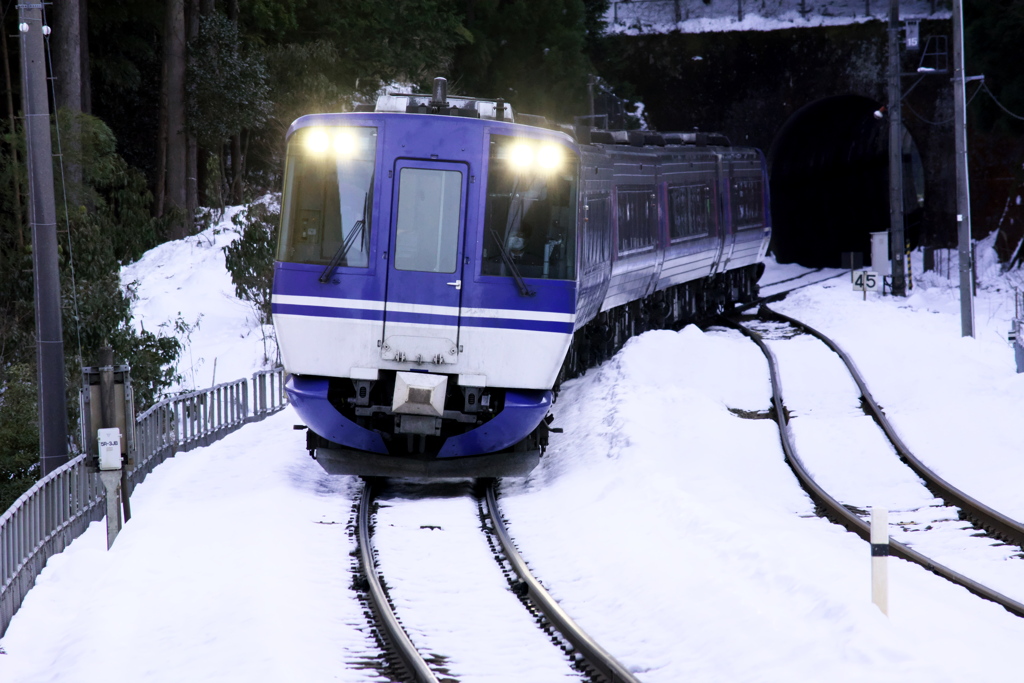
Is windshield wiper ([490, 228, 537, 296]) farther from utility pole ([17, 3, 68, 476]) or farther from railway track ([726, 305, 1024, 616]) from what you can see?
utility pole ([17, 3, 68, 476])

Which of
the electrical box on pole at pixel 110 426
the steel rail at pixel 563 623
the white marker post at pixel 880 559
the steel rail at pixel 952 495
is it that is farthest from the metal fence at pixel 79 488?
the steel rail at pixel 952 495

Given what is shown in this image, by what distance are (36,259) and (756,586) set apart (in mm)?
6427

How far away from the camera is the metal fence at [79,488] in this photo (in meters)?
8.45

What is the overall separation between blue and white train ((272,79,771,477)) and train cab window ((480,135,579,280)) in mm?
12

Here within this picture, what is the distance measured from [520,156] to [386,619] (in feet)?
16.3

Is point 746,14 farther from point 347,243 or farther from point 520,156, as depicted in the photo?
point 347,243

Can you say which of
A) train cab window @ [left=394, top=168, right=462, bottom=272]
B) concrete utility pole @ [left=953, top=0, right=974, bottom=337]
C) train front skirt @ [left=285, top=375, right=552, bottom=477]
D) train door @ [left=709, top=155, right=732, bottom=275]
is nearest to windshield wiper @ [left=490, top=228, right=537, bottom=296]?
train cab window @ [left=394, top=168, right=462, bottom=272]

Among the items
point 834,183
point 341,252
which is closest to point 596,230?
point 341,252

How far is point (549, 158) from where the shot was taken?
1142cm

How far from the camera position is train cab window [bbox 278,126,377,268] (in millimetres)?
11109

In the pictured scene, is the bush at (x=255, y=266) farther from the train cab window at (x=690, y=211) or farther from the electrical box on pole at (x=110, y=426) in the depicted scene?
the electrical box on pole at (x=110, y=426)

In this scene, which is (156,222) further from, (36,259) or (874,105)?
(874,105)

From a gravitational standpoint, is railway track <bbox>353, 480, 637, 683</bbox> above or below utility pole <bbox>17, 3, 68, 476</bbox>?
below

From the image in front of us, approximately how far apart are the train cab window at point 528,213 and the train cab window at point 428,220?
0.93ft
